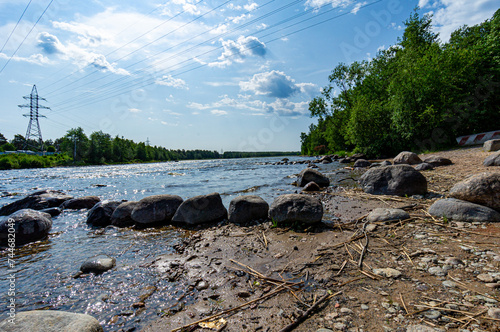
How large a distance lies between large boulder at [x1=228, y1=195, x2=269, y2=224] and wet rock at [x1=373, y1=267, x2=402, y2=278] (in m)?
3.83

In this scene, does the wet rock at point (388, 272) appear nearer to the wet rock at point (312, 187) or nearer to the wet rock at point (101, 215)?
the wet rock at point (312, 187)

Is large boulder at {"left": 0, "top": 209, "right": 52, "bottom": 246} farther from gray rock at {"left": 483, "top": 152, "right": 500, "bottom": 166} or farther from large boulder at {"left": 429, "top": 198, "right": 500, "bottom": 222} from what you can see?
gray rock at {"left": 483, "top": 152, "right": 500, "bottom": 166}

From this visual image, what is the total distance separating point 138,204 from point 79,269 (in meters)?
3.30

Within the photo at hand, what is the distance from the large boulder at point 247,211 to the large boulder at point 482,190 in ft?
16.4

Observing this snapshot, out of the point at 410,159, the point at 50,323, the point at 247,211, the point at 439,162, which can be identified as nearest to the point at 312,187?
the point at 247,211

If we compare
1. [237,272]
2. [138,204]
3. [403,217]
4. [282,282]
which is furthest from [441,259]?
[138,204]

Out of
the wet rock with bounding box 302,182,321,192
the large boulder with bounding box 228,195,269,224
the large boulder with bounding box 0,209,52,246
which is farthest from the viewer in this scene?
the wet rock with bounding box 302,182,321,192

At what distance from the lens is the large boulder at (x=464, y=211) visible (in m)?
4.41

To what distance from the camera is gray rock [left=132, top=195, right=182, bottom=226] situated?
730 cm

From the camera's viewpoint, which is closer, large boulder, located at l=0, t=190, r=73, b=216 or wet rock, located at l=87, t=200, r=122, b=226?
wet rock, located at l=87, t=200, r=122, b=226

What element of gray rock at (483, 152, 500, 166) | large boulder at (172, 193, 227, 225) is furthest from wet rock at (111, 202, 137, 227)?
gray rock at (483, 152, 500, 166)

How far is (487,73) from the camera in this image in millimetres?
23141

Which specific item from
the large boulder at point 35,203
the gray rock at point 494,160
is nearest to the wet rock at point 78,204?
the large boulder at point 35,203

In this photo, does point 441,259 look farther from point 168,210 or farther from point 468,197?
point 168,210
